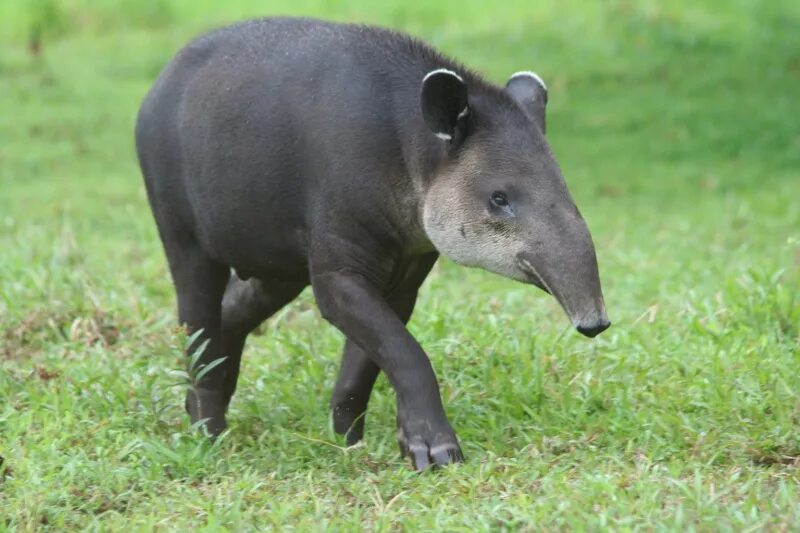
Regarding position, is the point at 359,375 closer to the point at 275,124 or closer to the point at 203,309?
the point at 203,309

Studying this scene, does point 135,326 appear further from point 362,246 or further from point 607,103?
point 607,103

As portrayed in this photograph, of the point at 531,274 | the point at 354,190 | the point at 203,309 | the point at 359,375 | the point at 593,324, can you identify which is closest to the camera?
the point at 593,324

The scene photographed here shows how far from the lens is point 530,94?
538 cm

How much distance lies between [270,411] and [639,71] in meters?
8.57

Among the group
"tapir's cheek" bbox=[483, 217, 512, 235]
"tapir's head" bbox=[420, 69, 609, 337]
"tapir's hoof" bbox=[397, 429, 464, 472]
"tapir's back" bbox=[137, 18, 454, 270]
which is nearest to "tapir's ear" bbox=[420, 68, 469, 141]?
"tapir's head" bbox=[420, 69, 609, 337]

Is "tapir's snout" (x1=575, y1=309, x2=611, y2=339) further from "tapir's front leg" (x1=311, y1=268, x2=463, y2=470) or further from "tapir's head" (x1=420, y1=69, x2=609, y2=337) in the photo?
"tapir's front leg" (x1=311, y1=268, x2=463, y2=470)

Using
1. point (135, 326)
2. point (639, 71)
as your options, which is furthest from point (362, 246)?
point (639, 71)

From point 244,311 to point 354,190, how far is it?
108cm

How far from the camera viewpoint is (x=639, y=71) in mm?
13609

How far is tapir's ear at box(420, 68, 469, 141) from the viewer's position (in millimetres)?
4902

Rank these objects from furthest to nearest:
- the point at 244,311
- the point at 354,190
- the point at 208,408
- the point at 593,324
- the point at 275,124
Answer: the point at 244,311 → the point at 208,408 → the point at 275,124 → the point at 354,190 → the point at 593,324

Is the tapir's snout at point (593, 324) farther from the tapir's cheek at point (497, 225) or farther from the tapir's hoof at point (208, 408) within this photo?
the tapir's hoof at point (208, 408)

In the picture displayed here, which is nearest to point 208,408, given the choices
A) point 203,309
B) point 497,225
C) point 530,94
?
point 203,309

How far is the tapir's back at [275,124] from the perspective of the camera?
5203 mm
